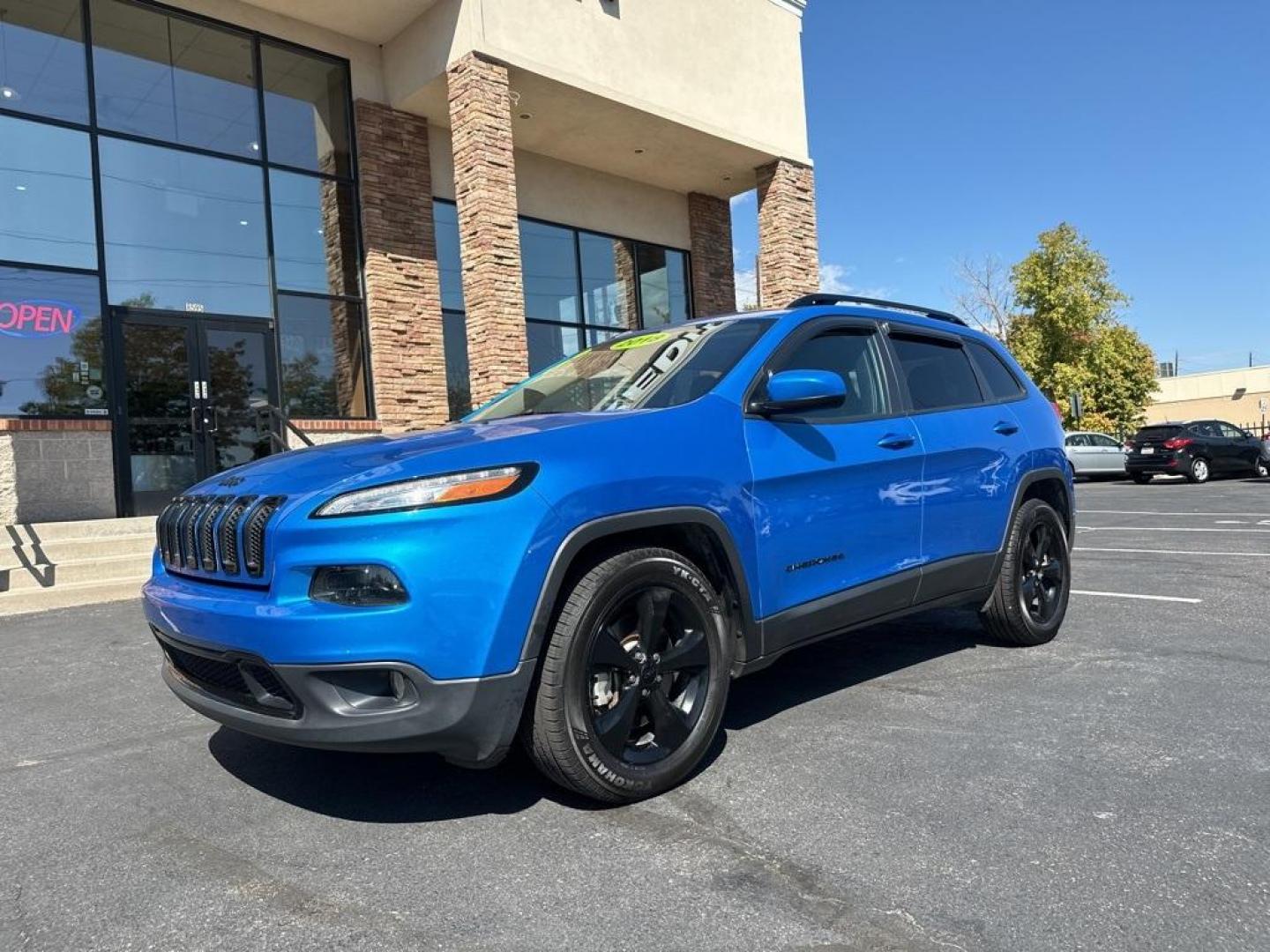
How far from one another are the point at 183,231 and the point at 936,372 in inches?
378

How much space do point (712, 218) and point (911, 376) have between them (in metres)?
13.3

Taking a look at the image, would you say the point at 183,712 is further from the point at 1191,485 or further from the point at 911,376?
the point at 1191,485

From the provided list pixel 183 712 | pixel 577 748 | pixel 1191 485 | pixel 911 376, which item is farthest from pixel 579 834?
pixel 1191 485

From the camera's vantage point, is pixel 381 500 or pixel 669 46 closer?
pixel 381 500

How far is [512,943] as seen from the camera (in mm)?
2072

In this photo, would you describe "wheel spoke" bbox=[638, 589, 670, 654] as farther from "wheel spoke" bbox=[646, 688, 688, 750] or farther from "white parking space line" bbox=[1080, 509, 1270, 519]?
"white parking space line" bbox=[1080, 509, 1270, 519]

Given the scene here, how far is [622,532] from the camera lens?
283 cm

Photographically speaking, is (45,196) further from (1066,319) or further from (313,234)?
(1066,319)

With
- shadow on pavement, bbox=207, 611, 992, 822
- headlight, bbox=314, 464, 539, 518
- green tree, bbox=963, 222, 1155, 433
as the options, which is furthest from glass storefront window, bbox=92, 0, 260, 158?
green tree, bbox=963, 222, 1155, 433

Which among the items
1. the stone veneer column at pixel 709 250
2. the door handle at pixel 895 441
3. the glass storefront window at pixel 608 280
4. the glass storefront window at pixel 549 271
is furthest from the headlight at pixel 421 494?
the stone veneer column at pixel 709 250

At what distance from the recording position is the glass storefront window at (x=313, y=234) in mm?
11336

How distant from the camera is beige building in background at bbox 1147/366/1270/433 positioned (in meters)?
73.2

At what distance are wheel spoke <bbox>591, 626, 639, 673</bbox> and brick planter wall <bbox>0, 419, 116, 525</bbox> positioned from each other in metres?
8.80

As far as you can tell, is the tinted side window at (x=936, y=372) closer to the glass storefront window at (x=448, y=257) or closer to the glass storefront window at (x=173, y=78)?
the glass storefront window at (x=448, y=257)
